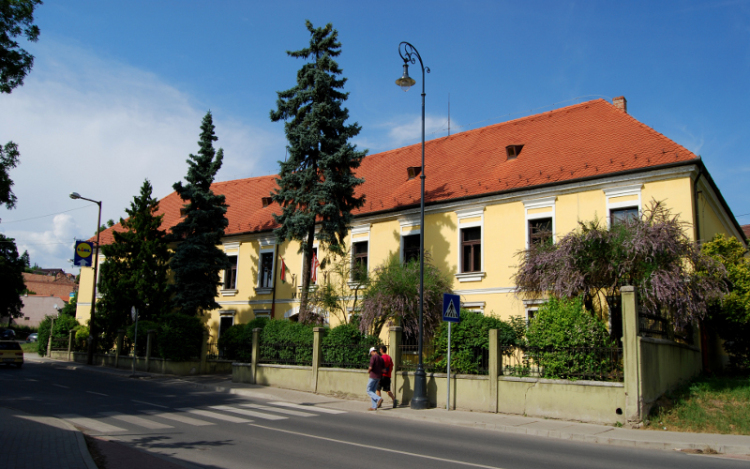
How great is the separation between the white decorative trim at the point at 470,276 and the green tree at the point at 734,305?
7.97 metres

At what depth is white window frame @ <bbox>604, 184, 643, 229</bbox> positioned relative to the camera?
19141mm

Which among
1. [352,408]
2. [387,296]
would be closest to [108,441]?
[352,408]

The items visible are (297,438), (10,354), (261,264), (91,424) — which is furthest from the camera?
(261,264)

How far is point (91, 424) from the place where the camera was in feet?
38.0

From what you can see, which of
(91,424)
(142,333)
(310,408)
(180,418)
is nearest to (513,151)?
(310,408)

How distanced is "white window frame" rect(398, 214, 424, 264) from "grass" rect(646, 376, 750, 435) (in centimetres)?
1258

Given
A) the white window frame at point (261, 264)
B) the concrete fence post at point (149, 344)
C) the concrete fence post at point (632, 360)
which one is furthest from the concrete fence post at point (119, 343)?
the concrete fence post at point (632, 360)

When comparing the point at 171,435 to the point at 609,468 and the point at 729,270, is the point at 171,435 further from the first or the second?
the point at 729,270

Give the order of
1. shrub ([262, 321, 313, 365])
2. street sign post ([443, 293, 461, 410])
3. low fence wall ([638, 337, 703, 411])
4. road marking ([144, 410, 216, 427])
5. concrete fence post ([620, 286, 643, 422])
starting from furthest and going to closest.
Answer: shrub ([262, 321, 313, 365])
street sign post ([443, 293, 461, 410])
low fence wall ([638, 337, 703, 411])
concrete fence post ([620, 286, 643, 422])
road marking ([144, 410, 216, 427])

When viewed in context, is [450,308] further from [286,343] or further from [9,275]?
[9,275]

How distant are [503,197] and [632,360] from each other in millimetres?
10374

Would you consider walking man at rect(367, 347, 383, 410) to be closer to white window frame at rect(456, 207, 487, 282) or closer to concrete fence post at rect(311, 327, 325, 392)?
concrete fence post at rect(311, 327, 325, 392)

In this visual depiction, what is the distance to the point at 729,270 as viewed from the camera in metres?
17.2

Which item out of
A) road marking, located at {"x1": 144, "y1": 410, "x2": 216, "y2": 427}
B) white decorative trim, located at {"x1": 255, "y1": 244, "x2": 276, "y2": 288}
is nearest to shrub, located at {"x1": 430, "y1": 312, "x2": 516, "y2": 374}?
road marking, located at {"x1": 144, "y1": 410, "x2": 216, "y2": 427}
